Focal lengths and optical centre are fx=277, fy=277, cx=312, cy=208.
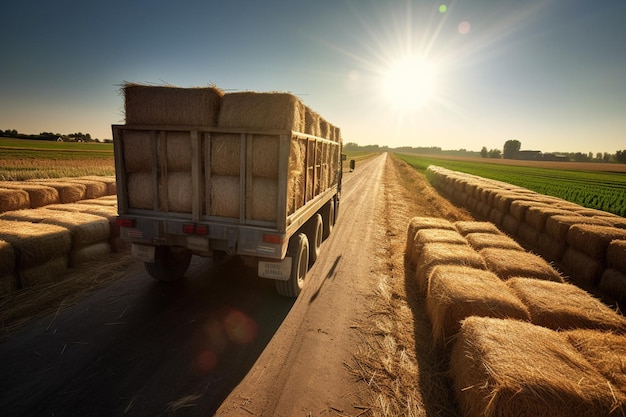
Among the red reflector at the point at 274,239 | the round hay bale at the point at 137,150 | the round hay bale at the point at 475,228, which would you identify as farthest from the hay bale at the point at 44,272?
the round hay bale at the point at 475,228

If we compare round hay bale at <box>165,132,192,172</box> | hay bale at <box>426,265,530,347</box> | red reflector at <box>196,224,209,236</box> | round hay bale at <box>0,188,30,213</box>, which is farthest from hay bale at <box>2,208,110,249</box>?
hay bale at <box>426,265,530,347</box>

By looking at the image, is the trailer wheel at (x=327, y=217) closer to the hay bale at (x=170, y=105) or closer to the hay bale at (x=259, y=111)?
the hay bale at (x=259, y=111)

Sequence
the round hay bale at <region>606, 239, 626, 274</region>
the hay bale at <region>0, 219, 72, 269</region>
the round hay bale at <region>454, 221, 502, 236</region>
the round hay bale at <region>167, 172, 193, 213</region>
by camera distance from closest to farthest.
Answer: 1. the round hay bale at <region>167, 172, 193, 213</region>
2. the hay bale at <region>0, 219, 72, 269</region>
3. the round hay bale at <region>606, 239, 626, 274</region>
4. the round hay bale at <region>454, 221, 502, 236</region>

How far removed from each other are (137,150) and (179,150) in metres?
0.77

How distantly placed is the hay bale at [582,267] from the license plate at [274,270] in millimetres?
7779

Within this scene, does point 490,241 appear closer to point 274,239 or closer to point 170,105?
point 274,239

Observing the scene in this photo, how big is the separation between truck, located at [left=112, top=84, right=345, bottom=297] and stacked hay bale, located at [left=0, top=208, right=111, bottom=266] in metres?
2.40

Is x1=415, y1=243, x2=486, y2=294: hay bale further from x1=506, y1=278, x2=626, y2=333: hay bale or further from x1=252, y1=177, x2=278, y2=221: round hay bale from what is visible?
x1=252, y1=177, x2=278, y2=221: round hay bale

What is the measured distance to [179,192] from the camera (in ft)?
14.9

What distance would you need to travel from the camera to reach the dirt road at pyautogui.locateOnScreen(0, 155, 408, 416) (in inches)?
118

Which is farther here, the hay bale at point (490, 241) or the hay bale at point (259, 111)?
the hay bale at point (490, 241)

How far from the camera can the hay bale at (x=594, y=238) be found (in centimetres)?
691

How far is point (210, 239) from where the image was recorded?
450 centimetres

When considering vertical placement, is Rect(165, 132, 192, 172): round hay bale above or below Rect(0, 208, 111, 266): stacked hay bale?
above
